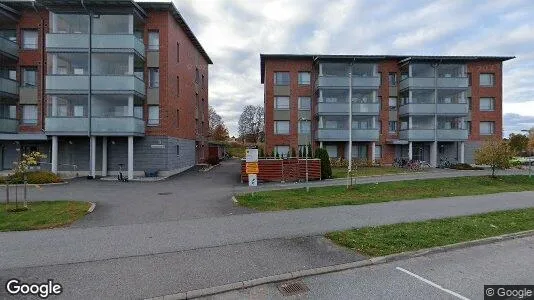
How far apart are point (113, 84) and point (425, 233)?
22.3 meters

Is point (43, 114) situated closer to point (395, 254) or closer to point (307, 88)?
point (307, 88)

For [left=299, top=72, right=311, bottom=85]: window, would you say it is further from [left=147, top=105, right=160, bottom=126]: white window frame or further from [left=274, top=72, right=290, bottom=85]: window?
[left=147, top=105, right=160, bottom=126]: white window frame

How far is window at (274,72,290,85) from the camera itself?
34.0m

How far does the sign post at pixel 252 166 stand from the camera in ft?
58.7

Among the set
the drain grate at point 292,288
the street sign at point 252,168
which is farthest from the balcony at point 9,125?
the drain grate at point 292,288

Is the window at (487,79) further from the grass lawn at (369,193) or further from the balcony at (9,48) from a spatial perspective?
the balcony at (9,48)

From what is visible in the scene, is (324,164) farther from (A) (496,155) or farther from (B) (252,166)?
(A) (496,155)

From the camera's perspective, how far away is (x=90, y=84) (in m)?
22.6

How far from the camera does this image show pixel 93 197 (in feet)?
47.7

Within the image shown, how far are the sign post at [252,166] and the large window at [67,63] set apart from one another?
15.0m

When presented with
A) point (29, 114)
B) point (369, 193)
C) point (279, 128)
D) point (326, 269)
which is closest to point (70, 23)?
point (29, 114)

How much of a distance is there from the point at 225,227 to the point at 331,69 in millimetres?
29270

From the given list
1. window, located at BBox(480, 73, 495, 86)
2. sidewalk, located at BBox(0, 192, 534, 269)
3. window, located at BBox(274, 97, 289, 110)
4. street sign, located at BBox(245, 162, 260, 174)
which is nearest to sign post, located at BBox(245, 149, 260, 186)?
street sign, located at BBox(245, 162, 260, 174)

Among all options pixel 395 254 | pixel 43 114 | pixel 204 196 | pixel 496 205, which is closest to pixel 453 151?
pixel 496 205
